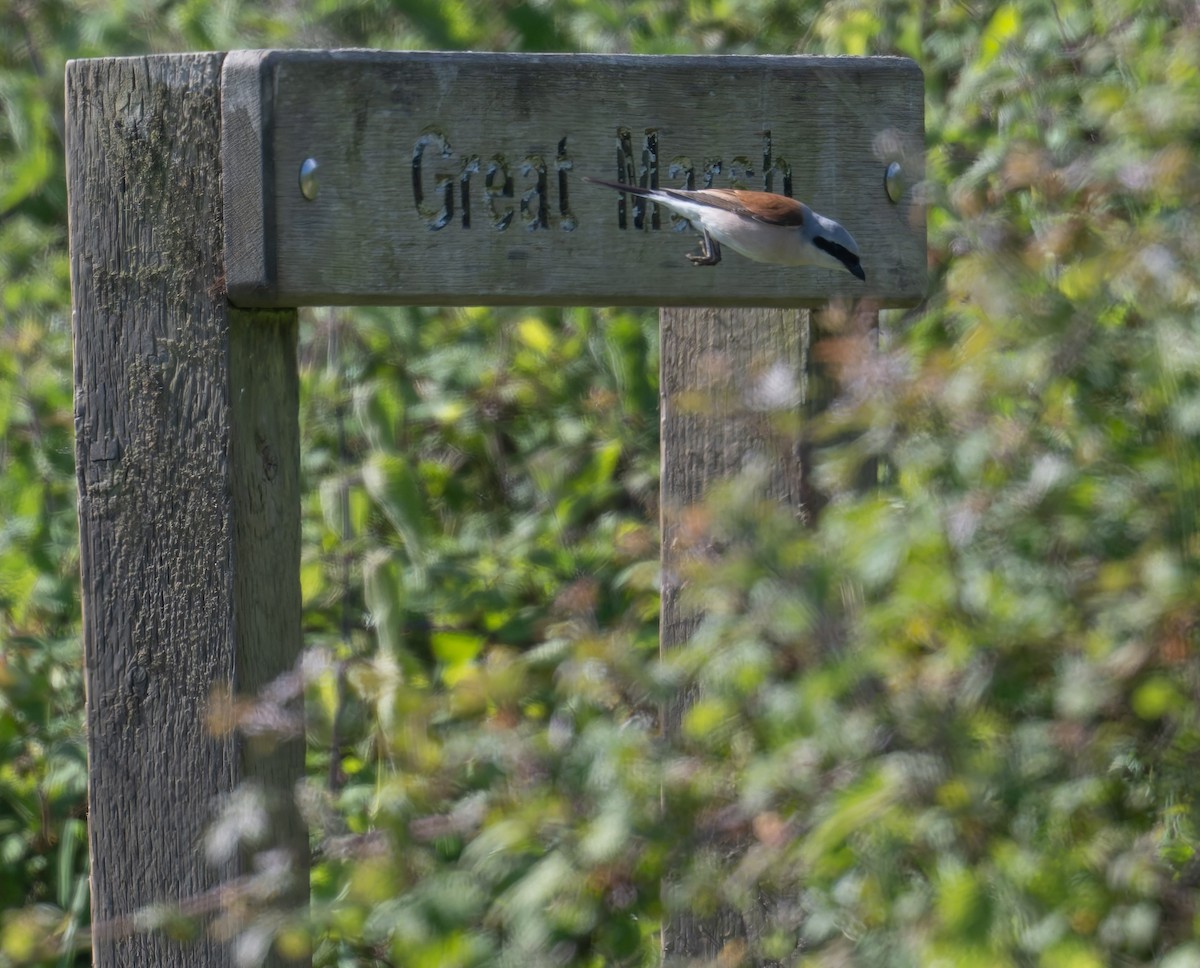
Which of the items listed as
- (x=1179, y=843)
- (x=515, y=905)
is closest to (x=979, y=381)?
(x=1179, y=843)

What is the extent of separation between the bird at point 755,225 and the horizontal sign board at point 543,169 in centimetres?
3

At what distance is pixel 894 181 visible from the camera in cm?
196

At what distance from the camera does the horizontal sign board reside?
1.77 m

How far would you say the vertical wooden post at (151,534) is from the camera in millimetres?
1812

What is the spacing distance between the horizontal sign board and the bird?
1.0 inches

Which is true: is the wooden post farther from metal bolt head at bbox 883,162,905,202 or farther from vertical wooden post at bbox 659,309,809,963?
vertical wooden post at bbox 659,309,809,963

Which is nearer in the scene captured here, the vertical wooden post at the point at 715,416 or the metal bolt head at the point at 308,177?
the metal bolt head at the point at 308,177

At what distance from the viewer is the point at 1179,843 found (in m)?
1.57

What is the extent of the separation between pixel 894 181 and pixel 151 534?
104cm

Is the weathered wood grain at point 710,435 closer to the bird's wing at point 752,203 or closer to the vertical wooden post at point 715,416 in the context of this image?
the vertical wooden post at point 715,416

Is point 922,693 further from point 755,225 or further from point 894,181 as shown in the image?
point 894,181

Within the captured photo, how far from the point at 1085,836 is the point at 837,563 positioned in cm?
34

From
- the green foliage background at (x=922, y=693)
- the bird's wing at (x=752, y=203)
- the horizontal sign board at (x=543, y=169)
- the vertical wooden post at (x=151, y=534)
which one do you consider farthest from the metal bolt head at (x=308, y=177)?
the green foliage background at (x=922, y=693)

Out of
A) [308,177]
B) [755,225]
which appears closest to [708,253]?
[755,225]
